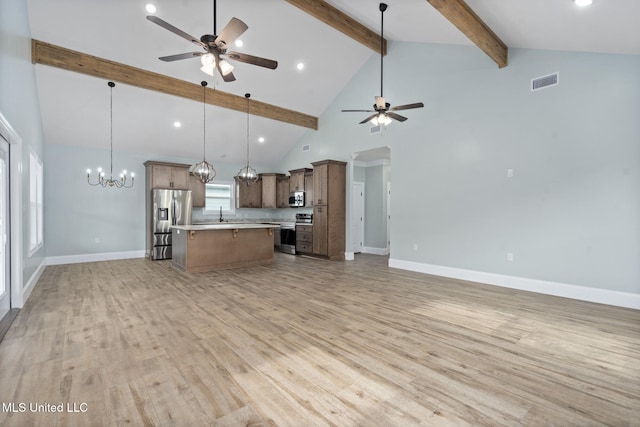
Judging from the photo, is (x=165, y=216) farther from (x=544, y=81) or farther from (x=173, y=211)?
(x=544, y=81)

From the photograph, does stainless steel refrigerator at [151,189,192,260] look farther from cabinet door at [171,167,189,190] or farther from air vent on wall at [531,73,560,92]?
air vent on wall at [531,73,560,92]

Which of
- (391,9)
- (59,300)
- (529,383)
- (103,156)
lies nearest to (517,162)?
(391,9)

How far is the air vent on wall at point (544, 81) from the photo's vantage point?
439 centimetres

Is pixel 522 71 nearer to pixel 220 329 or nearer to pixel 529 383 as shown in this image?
pixel 529 383

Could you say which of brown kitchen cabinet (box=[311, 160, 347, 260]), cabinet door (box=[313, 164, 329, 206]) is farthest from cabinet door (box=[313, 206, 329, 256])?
cabinet door (box=[313, 164, 329, 206])

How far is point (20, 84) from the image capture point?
12.6ft

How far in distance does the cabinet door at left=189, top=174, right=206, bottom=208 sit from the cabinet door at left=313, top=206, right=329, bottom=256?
3.37 m

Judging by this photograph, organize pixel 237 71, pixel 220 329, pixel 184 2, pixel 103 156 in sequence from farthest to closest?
pixel 103 156 < pixel 237 71 < pixel 184 2 < pixel 220 329

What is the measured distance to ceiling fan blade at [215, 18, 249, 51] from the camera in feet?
9.12

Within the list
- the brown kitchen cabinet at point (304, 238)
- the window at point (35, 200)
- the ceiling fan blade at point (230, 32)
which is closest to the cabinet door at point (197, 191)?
the brown kitchen cabinet at point (304, 238)

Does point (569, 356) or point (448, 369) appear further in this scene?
point (569, 356)

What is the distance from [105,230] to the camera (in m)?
7.46

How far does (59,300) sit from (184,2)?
4.58m

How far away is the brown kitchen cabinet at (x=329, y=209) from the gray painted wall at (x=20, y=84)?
532 cm
